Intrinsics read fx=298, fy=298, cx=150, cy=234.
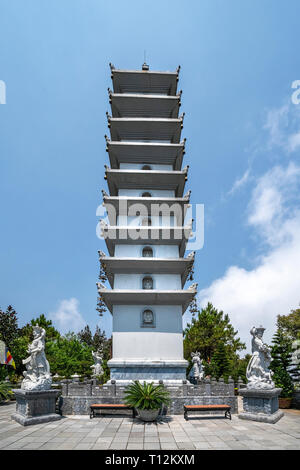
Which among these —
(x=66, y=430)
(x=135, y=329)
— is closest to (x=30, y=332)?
(x=135, y=329)

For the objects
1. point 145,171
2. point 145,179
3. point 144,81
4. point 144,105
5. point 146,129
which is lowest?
point 145,179

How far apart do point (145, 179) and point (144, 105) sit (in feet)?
21.6

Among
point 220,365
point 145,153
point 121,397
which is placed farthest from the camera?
point 220,365

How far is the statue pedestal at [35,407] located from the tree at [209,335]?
28.5 metres

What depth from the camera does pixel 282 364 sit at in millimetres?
16859

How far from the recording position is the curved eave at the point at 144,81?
24.4 meters

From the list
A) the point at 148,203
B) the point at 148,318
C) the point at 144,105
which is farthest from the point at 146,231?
the point at 144,105

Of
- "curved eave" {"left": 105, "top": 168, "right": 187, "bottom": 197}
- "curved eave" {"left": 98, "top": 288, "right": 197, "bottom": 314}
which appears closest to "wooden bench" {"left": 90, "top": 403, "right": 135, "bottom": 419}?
"curved eave" {"left": 98, "top": 288, "right": 197, "bottom": 314}

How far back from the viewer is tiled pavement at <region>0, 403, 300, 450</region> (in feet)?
28.0

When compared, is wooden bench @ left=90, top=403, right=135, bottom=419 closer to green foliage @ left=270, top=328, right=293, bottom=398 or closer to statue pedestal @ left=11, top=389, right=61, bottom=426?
statue pedestal @ left=11, top=389, right=61, bottom=426

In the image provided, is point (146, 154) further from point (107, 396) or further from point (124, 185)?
point (107, 396)

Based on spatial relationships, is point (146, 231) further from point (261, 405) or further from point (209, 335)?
point (209, 335)

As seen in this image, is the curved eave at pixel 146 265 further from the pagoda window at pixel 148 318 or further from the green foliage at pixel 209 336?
the green foliage at pixel 209 336

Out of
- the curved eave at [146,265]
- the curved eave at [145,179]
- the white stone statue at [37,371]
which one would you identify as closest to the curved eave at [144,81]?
the curved eave at [145,179]
